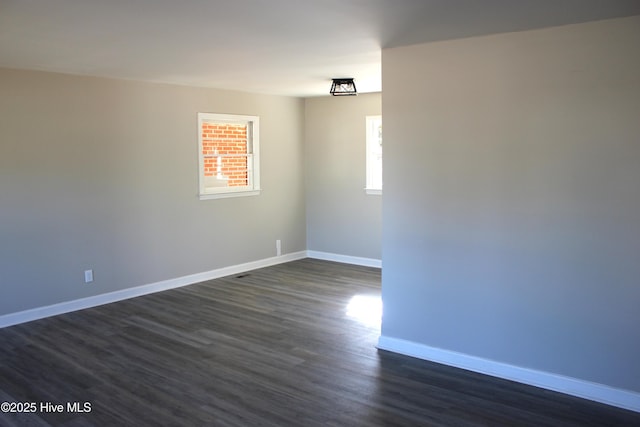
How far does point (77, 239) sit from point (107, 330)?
3.65ft

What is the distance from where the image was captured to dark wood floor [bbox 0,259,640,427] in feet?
9.70

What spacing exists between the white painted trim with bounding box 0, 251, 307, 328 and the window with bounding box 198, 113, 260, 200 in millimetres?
982

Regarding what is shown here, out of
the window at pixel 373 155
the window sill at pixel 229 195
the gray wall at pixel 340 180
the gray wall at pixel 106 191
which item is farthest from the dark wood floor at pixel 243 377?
the window at pixel 373 155

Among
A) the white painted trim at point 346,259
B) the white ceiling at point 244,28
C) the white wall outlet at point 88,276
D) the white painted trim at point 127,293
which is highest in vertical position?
the white ceiling at point 244,28

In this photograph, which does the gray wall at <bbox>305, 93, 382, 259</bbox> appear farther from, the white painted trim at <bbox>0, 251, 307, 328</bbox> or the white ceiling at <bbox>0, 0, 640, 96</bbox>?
the white ceiling at <bbox>0, 0, 640, 96</bbox>

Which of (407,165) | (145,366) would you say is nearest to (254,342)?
(145,366)

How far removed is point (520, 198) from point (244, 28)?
7.04 feet

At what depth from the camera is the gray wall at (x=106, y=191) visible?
15.1ft

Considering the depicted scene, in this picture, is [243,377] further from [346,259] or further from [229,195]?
[346,259]

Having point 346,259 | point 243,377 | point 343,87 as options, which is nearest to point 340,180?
point 346,259

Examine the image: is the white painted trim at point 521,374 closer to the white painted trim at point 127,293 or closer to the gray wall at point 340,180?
the white painted trim at point 127,293

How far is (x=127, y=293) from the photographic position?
5.42 metres

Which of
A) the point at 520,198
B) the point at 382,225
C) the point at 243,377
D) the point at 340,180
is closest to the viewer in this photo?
the point at 520,198

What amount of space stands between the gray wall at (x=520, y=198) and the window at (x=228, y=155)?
3006 mm
